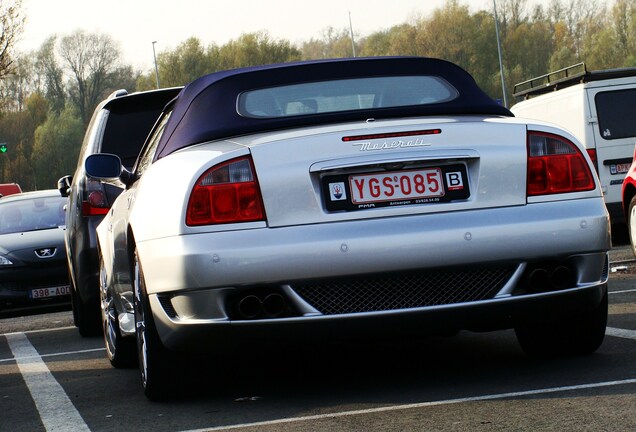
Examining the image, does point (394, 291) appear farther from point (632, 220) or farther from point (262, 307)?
point (632, 220)

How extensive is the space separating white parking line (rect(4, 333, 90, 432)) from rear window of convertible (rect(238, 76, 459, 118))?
63.6 inches

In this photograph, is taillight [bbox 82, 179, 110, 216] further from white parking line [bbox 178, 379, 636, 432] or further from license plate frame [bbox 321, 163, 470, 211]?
white parking line [bbox 178, 379, 636, 432]

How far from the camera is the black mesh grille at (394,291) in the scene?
5.58m

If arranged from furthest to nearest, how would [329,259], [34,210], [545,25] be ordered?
[545,25] < [34,210] < [329,259]

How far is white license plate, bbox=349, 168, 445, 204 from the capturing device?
18.3 feet

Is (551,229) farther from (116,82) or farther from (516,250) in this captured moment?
(116,82)

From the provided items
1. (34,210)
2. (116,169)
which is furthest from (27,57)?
(116,169)


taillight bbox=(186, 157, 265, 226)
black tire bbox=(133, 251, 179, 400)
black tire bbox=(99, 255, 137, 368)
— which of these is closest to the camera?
taillight bbox=(186, 157, 265, 226)

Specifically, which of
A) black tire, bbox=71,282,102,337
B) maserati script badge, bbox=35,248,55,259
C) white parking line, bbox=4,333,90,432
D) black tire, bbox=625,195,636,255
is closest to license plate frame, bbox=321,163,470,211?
white parking line, bbox=4,333,90,432

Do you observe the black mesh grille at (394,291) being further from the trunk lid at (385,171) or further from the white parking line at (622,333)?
the white parking line at (622,333)

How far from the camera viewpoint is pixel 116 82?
12394cm

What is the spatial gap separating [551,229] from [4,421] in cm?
255

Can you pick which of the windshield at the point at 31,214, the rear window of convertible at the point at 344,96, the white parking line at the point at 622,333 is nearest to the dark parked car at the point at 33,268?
the windshield at the point at 31,214

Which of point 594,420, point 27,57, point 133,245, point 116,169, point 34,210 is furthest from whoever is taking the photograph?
point 27,57
